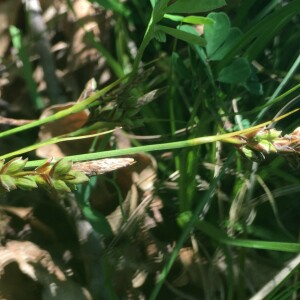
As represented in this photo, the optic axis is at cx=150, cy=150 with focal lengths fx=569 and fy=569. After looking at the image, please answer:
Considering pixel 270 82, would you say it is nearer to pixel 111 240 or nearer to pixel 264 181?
pixel 264 181

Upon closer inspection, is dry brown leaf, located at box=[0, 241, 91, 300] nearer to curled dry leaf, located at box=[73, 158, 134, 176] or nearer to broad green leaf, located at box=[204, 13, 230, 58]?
curled dry leaf, located at box=[73, 158, 134, 176]

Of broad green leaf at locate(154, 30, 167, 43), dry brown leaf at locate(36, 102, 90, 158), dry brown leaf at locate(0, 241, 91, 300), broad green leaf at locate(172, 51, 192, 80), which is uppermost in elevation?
broad green leaf at locate(154, 30, 167, 43)

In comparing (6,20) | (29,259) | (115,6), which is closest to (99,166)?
(29,259)

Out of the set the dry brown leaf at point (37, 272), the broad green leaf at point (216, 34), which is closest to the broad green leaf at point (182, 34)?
the broad green leaf at point (216, 34)

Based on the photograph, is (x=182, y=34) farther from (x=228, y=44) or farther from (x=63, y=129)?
(x=63, y=129)

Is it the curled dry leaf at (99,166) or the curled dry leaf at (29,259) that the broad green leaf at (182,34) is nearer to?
the curled dry leaf at (99,166)

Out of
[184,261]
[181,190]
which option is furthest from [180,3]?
[184,261]

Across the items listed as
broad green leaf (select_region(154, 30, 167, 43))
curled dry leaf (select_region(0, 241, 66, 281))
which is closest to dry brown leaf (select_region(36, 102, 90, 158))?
curled dry leaf (select_region(0, 241, 66, 281))
